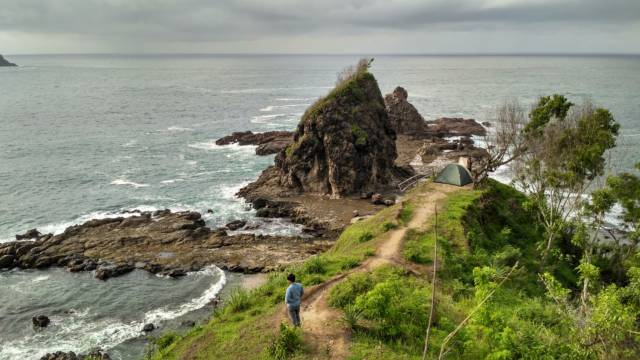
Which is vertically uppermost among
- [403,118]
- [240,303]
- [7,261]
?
[403,118]

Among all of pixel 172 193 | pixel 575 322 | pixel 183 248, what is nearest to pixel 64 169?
pixel 172 193

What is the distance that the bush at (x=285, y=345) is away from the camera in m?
16.3

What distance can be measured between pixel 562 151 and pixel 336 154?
28226mm

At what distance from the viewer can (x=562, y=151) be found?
3167cm

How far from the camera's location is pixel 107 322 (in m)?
32.0

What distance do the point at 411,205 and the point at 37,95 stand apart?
536 ft

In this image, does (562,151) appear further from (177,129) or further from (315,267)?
(177,129)

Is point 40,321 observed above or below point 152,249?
below

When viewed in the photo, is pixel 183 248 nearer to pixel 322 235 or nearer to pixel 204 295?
pixel 204 295

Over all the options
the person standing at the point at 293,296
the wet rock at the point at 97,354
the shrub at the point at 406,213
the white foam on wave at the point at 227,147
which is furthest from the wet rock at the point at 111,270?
the white foam on wave at the point at 227,147

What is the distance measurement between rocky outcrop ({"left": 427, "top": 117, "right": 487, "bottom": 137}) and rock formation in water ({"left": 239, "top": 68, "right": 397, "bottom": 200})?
32.5 meters

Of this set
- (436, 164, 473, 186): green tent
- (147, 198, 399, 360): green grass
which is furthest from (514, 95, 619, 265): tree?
(147, 198, 399, 360): green grass

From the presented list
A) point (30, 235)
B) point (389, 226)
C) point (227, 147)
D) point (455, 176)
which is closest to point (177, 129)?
point (227, 147)

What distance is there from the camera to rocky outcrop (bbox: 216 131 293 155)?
263ft
